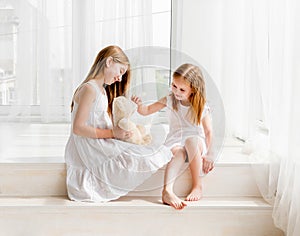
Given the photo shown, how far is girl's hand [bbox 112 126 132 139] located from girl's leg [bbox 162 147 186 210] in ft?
0.64

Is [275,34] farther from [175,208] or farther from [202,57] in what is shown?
[202,57]

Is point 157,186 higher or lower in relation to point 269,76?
lower

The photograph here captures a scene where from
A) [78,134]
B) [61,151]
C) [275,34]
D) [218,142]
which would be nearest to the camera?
[275,34]

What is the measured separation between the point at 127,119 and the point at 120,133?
2.4 inches

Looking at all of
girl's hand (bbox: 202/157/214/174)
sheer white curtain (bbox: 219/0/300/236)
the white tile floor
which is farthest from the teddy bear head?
sheer white curtain (bbox: 219/0/300/236)

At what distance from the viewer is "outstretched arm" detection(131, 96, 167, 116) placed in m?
2.22

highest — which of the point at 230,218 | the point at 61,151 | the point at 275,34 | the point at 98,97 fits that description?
the point at 275,34

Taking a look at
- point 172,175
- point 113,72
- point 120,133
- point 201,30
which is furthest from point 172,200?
point 201,30

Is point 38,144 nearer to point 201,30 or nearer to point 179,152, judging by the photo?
point 179,152

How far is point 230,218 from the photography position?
2119mm

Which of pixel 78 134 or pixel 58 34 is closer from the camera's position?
pixel 78 134

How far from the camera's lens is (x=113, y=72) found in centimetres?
220

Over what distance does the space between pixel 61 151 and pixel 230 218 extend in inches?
34.1

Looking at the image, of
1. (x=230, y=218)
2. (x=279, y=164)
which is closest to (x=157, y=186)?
(x=230, y=218)
